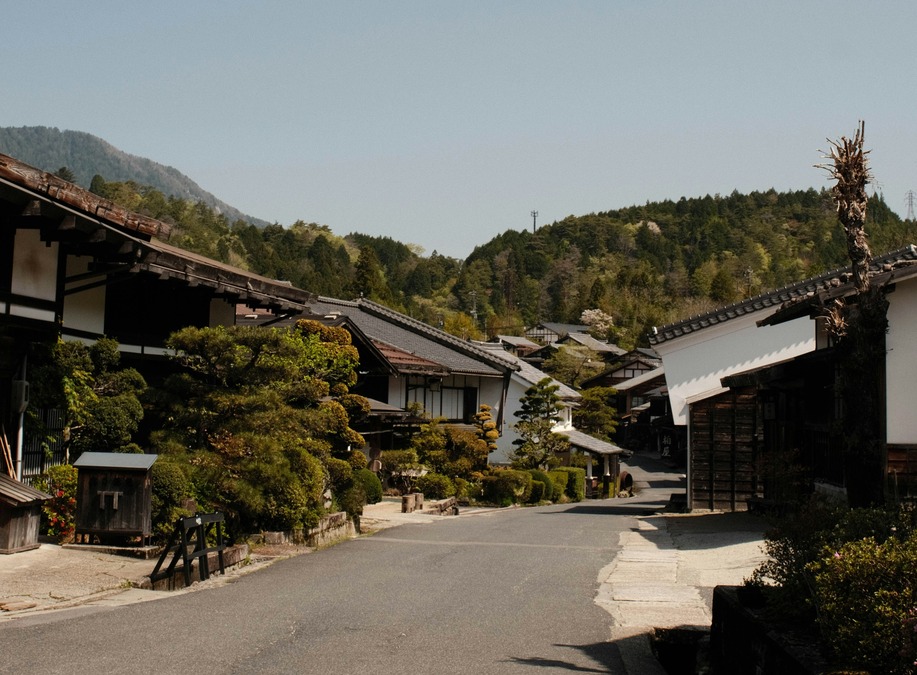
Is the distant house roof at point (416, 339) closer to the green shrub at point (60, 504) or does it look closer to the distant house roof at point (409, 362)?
the distant house roof at point (409, 362)

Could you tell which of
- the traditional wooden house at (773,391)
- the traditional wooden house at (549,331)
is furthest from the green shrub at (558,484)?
the traditional wooden house at (549,331)

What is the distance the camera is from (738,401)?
26.5 metres

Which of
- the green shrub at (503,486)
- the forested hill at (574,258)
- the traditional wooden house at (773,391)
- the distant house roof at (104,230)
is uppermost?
the forested hill at (574,258)

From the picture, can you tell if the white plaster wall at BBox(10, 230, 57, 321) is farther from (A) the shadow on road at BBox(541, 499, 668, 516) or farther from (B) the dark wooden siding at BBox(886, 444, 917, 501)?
(A) the shadow on road at BBox(541, 499, 668, 516)

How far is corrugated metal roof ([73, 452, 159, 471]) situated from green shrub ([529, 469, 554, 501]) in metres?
23.7

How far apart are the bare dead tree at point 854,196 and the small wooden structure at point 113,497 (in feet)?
32.2

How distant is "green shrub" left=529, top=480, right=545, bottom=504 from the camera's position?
35.5m

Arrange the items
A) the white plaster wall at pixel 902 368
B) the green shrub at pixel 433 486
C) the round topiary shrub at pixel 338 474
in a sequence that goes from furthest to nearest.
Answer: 1. the green shrub at pixel 433 486
2. the round topiary shrub at pixel 338 474
3. the white plaster wall at pixel 902 368

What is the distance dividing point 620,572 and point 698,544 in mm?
4776

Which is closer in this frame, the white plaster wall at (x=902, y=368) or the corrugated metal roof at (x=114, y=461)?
the corrugated metal roof at (x=114, y=461)

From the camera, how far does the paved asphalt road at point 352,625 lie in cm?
793

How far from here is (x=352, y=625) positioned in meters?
9.64

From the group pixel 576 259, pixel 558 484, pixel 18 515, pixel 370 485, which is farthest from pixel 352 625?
pixel 576 259

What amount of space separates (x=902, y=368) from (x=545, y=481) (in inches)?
893
